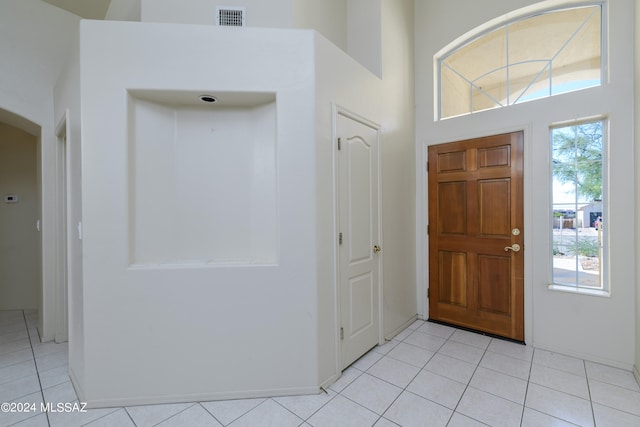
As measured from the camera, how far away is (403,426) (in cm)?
171

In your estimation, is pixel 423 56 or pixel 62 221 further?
pixel 423 56

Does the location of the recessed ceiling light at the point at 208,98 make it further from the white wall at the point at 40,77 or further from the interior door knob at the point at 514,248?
the interior door knob at the point at 514,248

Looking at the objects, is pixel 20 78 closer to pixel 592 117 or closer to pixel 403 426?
pixel 403 426

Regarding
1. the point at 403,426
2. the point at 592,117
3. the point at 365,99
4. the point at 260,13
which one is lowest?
the point at 403,426

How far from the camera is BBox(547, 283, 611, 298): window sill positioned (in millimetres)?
2340

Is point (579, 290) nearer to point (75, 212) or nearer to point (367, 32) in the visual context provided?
point (367, 32)

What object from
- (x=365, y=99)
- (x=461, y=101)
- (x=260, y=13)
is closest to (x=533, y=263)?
(x=461, y=101)

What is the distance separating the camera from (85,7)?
10.1 ft

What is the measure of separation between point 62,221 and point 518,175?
466cm

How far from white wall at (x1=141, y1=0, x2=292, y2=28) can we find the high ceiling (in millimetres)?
1309

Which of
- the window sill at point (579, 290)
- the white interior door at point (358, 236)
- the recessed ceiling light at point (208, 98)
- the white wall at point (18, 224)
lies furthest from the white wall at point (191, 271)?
the white wall at point (18, 224)

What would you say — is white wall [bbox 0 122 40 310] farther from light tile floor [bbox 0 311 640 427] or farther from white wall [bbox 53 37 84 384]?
white wall [bbox 53 37 84 384]

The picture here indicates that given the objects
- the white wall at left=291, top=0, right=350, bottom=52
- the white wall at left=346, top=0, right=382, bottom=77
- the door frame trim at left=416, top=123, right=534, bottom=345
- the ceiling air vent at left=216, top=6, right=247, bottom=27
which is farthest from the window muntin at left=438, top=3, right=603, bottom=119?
the ceiling air vent at left=216, top=6, right=247, bottom=27

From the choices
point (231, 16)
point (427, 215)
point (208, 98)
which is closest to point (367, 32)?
point (231, 16)
